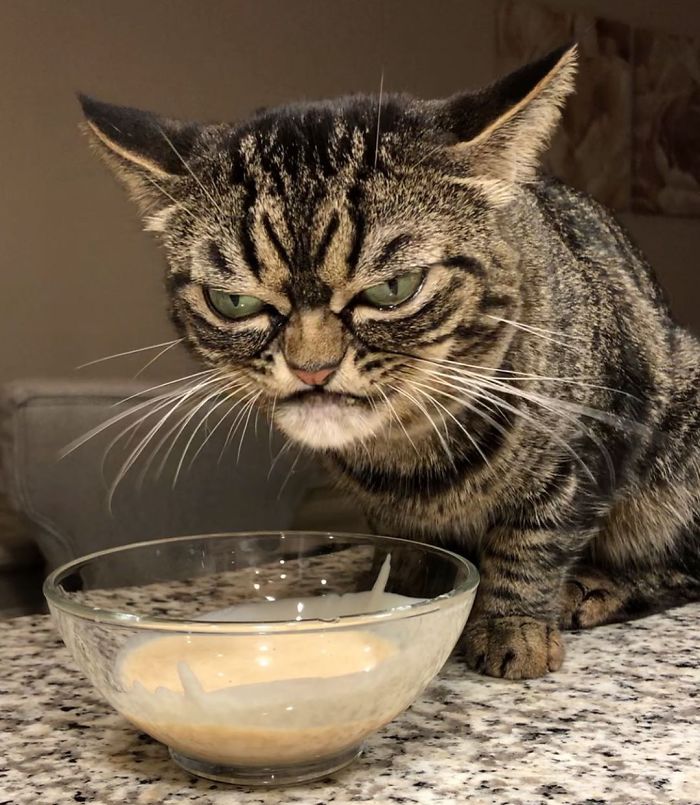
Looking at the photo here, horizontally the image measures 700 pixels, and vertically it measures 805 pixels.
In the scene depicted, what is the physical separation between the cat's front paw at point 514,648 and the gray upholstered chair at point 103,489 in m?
0.70

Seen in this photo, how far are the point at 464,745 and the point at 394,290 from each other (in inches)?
15.0

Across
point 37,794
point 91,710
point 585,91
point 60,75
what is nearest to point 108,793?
point 37,794

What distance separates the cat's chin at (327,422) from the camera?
903mm

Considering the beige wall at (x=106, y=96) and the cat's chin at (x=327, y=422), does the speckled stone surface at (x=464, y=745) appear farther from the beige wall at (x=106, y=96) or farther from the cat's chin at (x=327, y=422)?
the beige wall at (x=106, y=96)

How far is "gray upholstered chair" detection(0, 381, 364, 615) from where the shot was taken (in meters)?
1.74

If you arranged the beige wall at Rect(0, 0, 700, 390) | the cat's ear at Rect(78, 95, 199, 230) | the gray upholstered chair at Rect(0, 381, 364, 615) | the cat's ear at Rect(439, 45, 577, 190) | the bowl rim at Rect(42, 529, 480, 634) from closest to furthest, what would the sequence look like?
1. the bowl rim at Rect(42, 529, 480, 634)
2. the cat's ear at Rect(439, 45, 577, 190)
3. the cat's ear at Rect(78, 95, 199, 230)
4. the gray upholstered chair at Rect(0, 381, 364, 615)
5. the beige wall at Rect(0, 0, 700, 390)

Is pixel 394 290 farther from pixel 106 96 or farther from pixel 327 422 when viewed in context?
pixel 106 96

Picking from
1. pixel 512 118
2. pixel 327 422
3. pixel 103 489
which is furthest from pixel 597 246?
pixel 103 489

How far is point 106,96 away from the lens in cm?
192

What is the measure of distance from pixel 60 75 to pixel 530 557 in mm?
1397

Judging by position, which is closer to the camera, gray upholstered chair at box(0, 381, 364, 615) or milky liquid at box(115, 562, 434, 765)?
milky liquid at box(115, 562, 434, 765)

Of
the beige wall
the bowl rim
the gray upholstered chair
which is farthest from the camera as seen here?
the beige wall

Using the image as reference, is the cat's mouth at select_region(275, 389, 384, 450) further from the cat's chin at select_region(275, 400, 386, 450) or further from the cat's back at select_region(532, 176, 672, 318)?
the cat's back at select_region(532, 176, 672, 318)

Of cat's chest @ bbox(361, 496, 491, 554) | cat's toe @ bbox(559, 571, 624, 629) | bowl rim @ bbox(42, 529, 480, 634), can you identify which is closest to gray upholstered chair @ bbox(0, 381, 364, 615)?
cat's chest @ bbox(361, 496, 491, 554)
